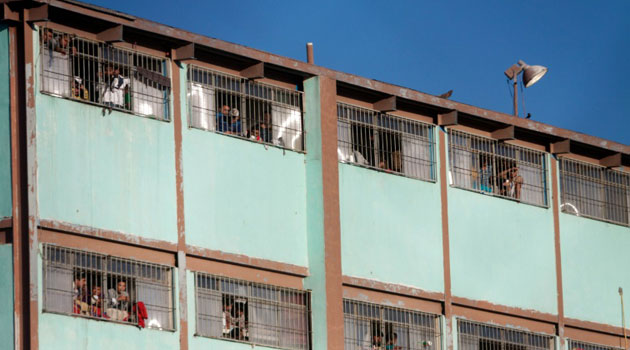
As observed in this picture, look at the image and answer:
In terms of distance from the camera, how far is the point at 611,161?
3953cm

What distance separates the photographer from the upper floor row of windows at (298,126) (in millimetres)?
30812

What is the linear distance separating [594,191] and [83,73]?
14.0m

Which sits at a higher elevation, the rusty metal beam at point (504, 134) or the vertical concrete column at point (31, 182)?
the rusty metal beam at point (504, 134)

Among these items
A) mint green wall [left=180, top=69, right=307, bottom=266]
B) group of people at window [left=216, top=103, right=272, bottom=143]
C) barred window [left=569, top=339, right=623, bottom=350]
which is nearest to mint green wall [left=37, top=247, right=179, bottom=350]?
mint green wall [left=180, top=69, right=307, bottom=266]

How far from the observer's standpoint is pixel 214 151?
1266 inches

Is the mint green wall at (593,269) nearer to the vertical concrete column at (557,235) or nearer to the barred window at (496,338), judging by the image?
the vertical concrete column at (557,235)

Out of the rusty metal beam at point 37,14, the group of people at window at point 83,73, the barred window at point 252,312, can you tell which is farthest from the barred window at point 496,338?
the rusty metal beam at point 37,14

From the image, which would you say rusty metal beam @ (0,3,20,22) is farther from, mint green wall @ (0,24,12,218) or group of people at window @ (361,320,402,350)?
group of people at window @ (361,320,402,350)

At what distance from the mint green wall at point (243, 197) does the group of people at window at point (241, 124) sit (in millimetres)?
299

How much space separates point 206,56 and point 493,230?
7.92 metres

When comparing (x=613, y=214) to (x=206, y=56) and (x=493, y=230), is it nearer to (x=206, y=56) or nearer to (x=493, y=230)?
Answer: (x=493, y=230)

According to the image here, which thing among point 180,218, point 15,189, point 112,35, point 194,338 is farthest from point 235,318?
point 112,35

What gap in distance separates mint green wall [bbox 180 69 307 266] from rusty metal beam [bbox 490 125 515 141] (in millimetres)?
5635

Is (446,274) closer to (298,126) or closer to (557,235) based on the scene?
(557,235)
